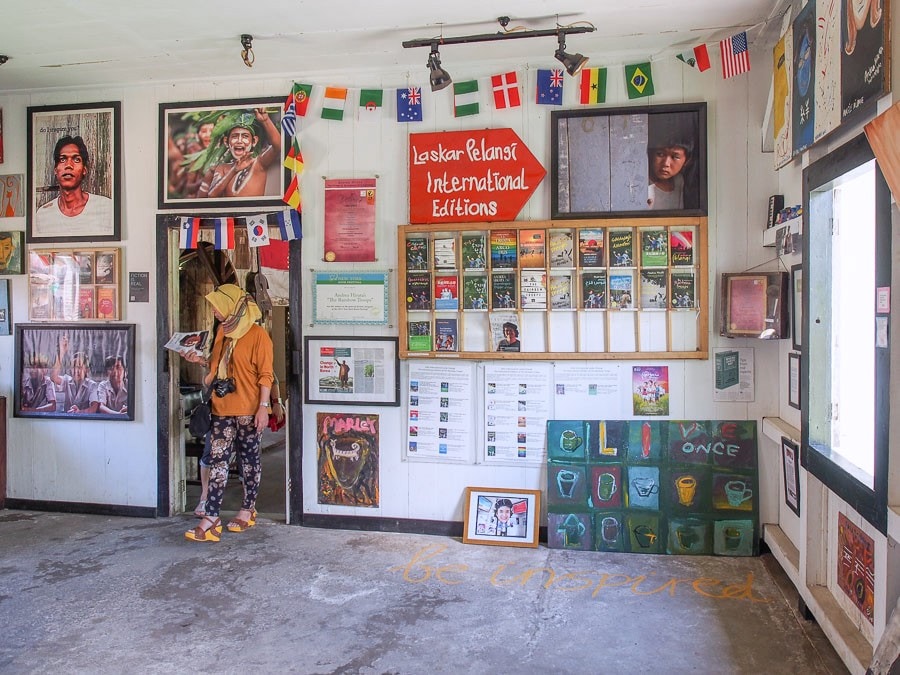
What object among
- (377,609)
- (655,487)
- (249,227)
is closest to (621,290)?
(655,487)

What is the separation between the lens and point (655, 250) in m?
4.11

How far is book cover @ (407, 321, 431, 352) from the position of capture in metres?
4.38

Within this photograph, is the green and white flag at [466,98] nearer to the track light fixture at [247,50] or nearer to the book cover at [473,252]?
the book cover at [473,252]

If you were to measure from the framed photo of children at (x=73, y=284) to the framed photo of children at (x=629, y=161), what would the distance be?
3.04m

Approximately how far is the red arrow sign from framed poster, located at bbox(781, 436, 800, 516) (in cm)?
198

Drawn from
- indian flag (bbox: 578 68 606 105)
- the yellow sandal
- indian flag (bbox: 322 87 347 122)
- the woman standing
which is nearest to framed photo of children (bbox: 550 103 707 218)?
indian flag (bbox: 578 68 606 105)

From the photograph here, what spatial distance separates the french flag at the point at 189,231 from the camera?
4.60m

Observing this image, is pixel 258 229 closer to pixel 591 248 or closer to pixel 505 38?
pixel 505 38

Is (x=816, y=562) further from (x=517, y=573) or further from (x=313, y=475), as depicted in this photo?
(x=313, y=475)

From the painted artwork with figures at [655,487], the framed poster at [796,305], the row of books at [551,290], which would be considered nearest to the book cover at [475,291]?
the row of books at [551,290]

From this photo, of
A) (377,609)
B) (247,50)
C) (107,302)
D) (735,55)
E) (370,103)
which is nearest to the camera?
(377,609)

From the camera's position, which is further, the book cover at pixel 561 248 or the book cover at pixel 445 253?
the book cover at pixel 445 253

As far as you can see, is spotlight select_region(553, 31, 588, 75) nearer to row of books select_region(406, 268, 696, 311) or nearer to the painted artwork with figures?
row of books select_region(406, 268, 696, 311)

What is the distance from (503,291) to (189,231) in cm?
210
